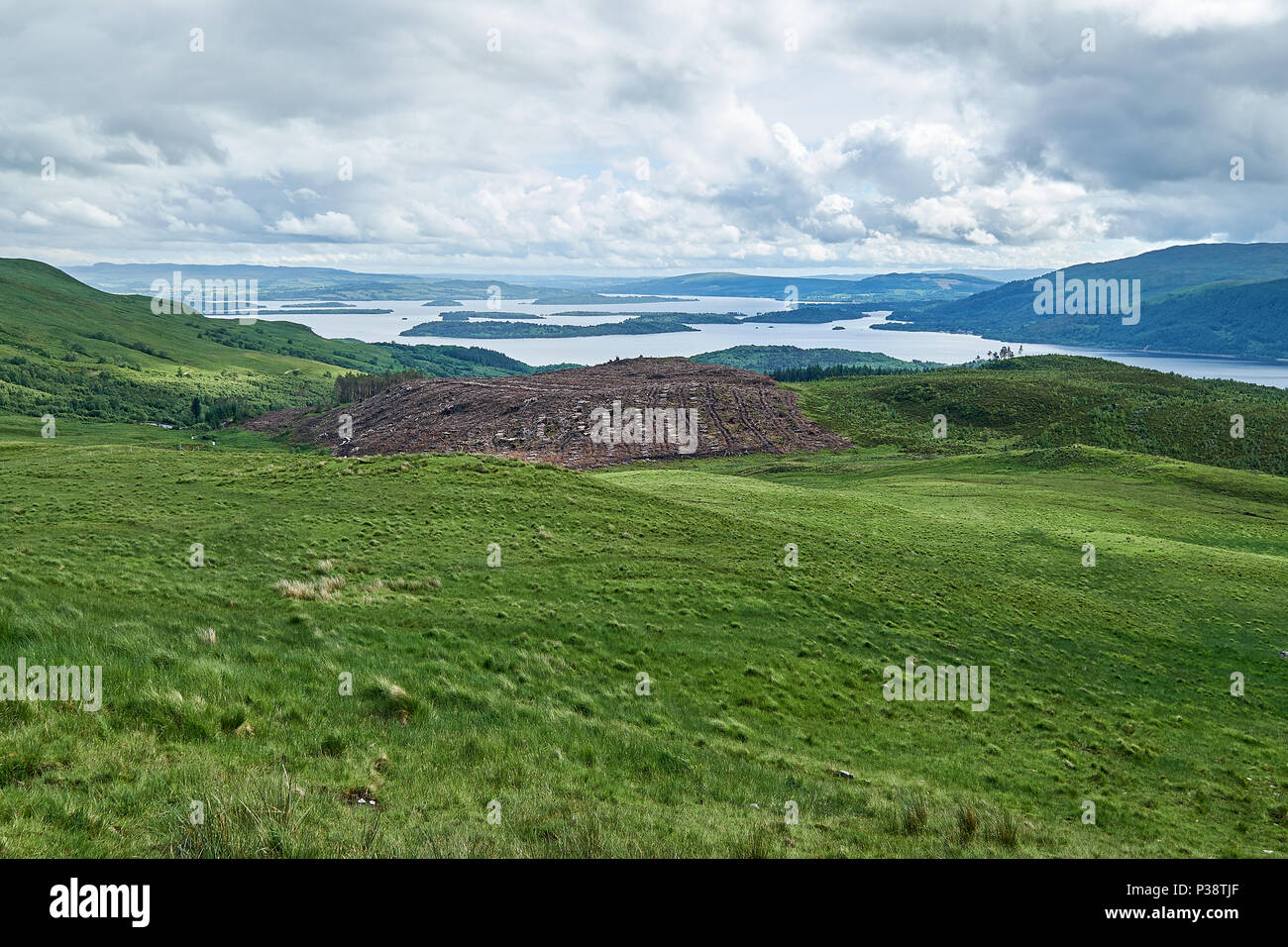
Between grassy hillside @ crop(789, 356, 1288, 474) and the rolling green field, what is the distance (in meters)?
61.8

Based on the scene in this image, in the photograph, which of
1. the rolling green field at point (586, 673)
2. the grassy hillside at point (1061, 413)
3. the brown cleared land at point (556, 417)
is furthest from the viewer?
the grassy hillside at point (1061, 413)

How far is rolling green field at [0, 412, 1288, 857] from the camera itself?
32.9 feet

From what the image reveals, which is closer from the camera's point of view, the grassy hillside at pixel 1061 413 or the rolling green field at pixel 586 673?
the rolling green field at pixel 586 673

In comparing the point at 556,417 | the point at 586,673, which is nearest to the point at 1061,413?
the point at 556,417

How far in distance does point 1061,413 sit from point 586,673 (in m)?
117

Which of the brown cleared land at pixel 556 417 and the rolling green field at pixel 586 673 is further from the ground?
the brown cleared land at pixel 556 417

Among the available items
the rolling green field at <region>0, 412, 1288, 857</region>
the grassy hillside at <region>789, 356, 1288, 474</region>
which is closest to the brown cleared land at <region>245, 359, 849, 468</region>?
the grassy hillside at <region>789, 356, 1288, 474</region>

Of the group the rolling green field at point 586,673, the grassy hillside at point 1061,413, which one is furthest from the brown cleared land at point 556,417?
the rolling green field at point 586,673

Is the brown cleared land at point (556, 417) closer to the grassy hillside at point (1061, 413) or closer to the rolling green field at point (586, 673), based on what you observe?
the grassy hillside at point (1061, 413)

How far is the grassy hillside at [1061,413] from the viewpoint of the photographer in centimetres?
9550

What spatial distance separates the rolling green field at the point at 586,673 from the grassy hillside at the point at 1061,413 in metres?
61.8

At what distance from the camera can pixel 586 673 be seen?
18.8 m

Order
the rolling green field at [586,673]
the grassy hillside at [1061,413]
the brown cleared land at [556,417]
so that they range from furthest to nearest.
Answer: the grassy hillside at [1061,413]
the brown cleared land at [556,417]
the rolling green field at [586,673]
